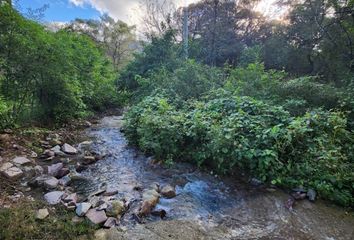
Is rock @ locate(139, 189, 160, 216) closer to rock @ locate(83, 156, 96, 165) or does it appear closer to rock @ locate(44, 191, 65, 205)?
rock @ locate(44, 191, 65, 205)

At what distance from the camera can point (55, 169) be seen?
14.1 feet

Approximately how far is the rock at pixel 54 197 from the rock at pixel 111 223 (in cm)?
82

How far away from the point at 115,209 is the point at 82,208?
393 millimetres

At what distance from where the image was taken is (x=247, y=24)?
16828 millimetres

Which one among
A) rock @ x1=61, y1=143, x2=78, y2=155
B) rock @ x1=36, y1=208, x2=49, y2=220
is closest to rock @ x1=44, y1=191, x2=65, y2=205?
rock @ x1=36, y1=208, x2=49, y2=220

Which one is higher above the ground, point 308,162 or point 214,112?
point 214,112

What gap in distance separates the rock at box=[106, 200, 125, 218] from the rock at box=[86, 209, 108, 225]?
103mm

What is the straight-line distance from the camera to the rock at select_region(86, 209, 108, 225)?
2917 millimetres

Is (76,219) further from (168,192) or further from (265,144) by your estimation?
(265,144)

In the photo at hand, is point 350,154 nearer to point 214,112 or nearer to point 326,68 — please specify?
point 214,112

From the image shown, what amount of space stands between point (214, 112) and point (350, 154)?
250 cm

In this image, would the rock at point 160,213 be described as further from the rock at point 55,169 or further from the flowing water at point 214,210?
the rock at point 55,169

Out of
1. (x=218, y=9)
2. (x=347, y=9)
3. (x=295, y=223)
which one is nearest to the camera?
(x=295, y=223)

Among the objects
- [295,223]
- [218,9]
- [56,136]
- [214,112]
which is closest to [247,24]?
[218,9]
